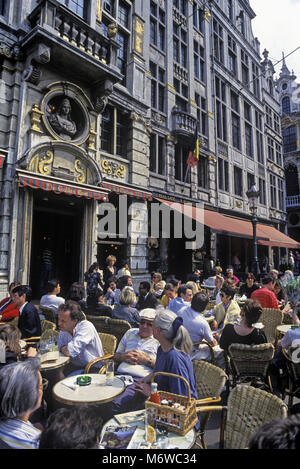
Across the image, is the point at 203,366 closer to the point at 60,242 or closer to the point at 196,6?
the point at 60,242

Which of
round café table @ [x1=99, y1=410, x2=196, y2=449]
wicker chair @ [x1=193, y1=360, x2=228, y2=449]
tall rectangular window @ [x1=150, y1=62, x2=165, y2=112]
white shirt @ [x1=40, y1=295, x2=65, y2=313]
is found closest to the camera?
round café table @ [x1=99, y1=410, x2=196, y2=449]

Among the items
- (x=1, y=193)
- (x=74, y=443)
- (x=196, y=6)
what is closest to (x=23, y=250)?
(x=1, y=193)

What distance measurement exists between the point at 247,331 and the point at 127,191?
8.19 m

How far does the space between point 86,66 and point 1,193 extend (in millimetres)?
5410

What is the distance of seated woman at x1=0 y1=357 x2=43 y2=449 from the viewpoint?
1.62 meters

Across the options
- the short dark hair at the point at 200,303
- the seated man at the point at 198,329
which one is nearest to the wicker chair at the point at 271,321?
the seated man at the point at 198,329

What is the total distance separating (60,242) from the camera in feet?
35.0

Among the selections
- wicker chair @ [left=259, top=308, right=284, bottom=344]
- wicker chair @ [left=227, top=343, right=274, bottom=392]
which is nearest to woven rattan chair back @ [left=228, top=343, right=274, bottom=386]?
wicker chair @ [left=227, top=343, right=274, bottom=392]

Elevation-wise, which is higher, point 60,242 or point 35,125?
point 35,125

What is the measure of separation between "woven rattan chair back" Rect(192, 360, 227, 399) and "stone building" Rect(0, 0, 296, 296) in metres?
6.87

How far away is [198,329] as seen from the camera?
3.95 metres

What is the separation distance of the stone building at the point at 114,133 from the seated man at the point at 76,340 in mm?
5201

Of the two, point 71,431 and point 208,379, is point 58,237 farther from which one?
point 71,431

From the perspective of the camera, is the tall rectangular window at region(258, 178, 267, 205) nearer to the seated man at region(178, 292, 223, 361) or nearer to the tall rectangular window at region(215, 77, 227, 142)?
the tall rectangular window at region(215, 77, 227, 142)
